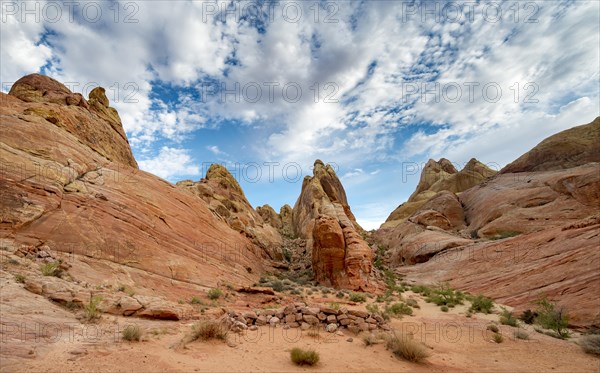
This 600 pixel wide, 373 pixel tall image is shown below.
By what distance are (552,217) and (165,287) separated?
105ft

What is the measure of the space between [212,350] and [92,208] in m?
13.1

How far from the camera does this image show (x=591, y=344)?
798cm

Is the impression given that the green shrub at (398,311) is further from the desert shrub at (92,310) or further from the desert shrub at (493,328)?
the desert shrub at (92,310)

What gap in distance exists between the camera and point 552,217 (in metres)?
26.3

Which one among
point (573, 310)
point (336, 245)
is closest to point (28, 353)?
point (573, 310)

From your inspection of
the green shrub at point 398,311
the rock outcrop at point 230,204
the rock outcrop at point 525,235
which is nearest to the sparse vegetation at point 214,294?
the green shrub at point 398,311

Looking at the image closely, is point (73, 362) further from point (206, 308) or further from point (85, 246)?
point (85, 246)

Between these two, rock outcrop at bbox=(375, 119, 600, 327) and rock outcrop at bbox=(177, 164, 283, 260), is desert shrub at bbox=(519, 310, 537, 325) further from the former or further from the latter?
rock outcrop at bbox=(177, 164, 283, 260)

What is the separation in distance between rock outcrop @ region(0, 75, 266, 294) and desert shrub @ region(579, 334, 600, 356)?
16148 mm

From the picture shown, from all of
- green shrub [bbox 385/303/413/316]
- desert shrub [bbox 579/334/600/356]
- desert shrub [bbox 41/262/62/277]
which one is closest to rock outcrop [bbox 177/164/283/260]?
desert shrub [bbox 41/262/62/277]

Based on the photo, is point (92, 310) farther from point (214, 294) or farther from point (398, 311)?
point (398, 311)

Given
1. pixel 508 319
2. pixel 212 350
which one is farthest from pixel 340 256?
pixel 212 350

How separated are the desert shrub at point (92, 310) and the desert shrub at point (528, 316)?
15578 millimetres

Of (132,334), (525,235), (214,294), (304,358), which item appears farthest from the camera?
(525,235)
